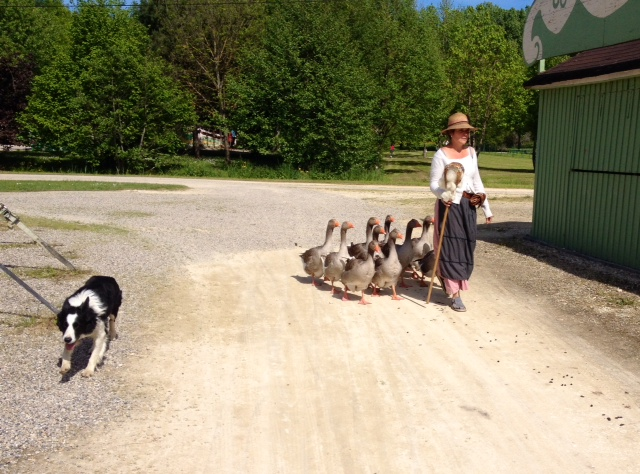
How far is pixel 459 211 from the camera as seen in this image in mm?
9031

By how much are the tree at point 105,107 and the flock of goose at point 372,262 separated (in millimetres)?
30389

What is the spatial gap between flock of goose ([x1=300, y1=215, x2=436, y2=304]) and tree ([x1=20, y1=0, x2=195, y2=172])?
99.7ft

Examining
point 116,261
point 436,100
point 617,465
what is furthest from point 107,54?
point 617,465

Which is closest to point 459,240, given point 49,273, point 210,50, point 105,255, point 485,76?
point 49,273

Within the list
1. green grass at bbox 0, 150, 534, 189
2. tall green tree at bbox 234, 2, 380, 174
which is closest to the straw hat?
green grass at bbox 0, 150, 534, 189

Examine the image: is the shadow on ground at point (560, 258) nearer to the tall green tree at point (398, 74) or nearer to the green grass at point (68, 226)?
the green grass at point (68, 226)

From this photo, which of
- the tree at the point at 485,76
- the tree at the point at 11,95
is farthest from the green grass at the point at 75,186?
the tree at the point at 485,76

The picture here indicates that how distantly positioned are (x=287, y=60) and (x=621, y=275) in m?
29.4

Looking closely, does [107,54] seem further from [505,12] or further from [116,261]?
[505,12]

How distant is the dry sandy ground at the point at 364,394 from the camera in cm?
480

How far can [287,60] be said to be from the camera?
3744 centimetres

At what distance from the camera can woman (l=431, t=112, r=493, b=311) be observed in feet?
29.4

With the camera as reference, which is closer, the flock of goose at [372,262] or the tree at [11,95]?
the flock of goose at [372,262]

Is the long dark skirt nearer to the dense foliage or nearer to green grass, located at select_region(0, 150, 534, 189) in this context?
green grass, located at select_region(0, 150, 534, 189)
